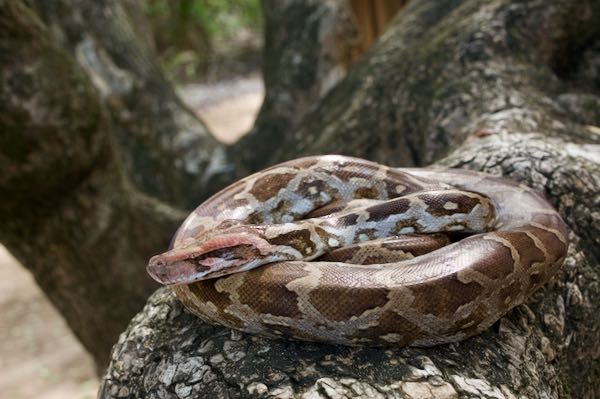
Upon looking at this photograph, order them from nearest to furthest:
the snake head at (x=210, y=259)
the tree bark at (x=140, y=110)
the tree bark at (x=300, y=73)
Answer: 1. the snake head at (x=210, y=259)
2. the tree bark at (x=140, y=110)
3. the tree bark at (x=300, y=73)

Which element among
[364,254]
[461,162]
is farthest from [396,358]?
[461,162]

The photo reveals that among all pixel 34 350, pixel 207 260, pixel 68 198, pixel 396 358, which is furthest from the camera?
pixel 34 350

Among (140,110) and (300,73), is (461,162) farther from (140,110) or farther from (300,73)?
(140,110)

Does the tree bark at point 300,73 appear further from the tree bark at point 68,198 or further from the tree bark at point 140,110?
the tree bark at point 68,198

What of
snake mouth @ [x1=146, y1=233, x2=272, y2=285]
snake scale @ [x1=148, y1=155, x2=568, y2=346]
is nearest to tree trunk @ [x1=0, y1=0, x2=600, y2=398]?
snake scale @ [x1=148, y1=155, x2=568, y2=346]

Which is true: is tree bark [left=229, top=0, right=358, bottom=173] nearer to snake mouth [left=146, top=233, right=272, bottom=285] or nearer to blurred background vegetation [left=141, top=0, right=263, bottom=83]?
snake mouth [left=146, top=233, right=272, bottom=285]

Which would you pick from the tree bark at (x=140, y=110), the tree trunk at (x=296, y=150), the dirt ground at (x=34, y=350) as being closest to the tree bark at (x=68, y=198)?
the tree trunk at (x=296, y=150)

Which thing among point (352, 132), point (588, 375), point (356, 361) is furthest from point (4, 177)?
point (588, 375)
